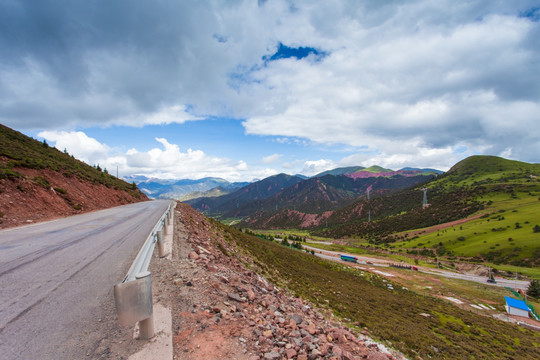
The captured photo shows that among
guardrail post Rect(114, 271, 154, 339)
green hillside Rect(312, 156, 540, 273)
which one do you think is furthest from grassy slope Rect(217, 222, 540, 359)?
green hillside Rect(312, 156, 540, 273)

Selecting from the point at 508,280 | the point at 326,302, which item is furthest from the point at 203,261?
the point at 508,280

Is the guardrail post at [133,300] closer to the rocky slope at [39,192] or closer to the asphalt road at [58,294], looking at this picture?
the asphalt road at [58,294]

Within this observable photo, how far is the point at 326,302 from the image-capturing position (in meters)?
16.5

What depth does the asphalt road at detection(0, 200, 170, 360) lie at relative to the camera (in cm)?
393

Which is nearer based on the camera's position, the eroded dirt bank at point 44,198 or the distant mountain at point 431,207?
the eroded dirt bank at point 44,198

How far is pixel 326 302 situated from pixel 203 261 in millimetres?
11754

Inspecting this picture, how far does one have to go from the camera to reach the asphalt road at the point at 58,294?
3.93 m

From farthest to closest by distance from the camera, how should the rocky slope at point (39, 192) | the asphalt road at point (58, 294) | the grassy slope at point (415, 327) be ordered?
the rocky slope at point (39, 192) → the grassy slope at point (415, 327) → the asphalt road at point (58, 294)

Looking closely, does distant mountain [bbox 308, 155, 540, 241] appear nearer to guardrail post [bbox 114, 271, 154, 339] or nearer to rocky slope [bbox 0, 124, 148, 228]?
rocky slope [bbox 0, 124, 148, 228]

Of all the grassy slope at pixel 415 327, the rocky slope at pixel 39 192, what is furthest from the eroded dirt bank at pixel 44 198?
the grassy slope at pixel 415 327

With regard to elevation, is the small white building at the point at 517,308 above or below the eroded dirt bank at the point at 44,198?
below

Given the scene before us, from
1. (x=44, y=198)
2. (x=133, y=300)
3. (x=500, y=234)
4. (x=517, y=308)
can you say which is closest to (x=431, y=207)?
(x=500, y=234)

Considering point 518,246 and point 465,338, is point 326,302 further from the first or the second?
point 518,246

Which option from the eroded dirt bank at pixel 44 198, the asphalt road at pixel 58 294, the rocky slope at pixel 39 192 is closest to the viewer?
the asphalt road at pixel 58 294
